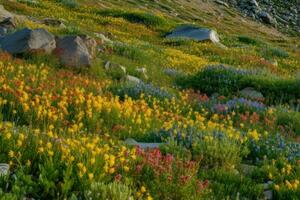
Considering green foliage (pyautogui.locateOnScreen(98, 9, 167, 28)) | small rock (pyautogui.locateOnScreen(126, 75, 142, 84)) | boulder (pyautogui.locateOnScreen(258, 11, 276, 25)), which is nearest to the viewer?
small rock (pyautogui.locateOnScreen(126, 75, 142, 84))

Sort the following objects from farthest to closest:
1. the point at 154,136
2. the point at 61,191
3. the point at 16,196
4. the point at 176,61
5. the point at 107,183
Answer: the point at 176,61 → the point at 154,136 → the point at 107,183 → the point at 61,191 → the point at 16,196

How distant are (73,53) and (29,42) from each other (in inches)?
45.8

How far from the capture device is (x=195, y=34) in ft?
107

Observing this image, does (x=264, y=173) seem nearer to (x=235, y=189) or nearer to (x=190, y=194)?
(x=235, y=189)

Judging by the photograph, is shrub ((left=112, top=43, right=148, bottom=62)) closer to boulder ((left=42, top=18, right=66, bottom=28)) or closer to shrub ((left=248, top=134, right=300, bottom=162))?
boulder ((left=42, top=18, right=66, bottom=28))

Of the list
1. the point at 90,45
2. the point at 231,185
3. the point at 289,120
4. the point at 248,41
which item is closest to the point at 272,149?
the point at 231,185

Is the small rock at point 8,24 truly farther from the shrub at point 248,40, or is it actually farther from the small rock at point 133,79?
the shrub at point 248,40

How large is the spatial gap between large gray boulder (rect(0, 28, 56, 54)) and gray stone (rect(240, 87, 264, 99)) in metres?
5.34

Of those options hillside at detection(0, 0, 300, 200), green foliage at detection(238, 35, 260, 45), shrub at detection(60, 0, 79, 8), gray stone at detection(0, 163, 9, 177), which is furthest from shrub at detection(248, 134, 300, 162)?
shrub at detection(60, 0, 79, 8)

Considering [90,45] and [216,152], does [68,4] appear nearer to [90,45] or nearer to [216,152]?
[90,45]

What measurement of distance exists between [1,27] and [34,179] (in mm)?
13812

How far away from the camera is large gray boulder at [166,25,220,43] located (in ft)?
103

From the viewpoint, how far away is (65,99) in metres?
8.62

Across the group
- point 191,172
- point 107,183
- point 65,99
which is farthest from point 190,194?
point 65,99
